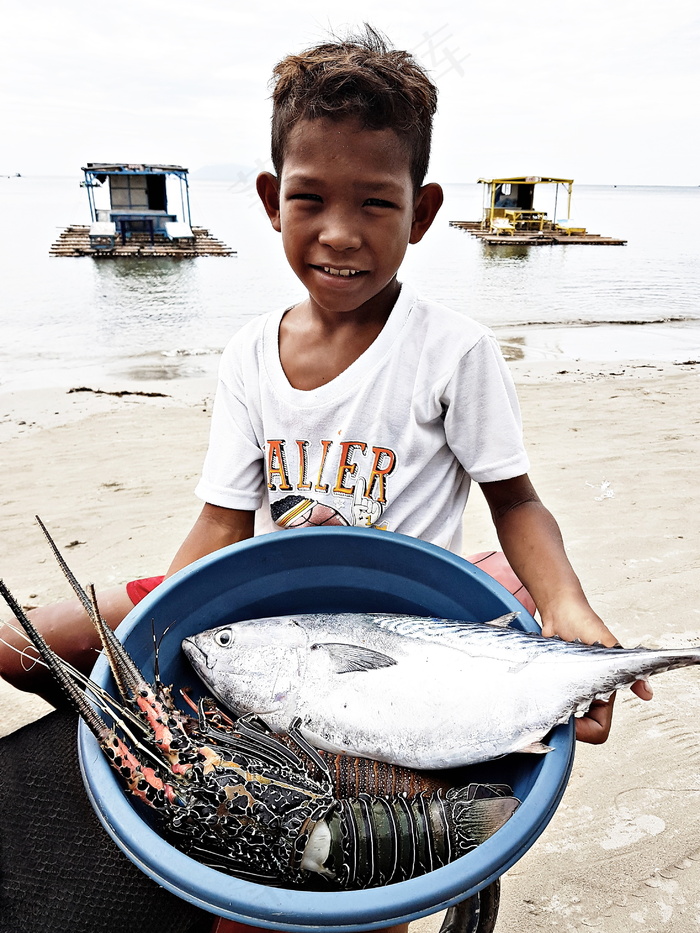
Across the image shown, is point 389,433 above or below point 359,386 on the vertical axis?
below

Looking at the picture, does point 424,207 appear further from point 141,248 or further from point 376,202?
point 141,248

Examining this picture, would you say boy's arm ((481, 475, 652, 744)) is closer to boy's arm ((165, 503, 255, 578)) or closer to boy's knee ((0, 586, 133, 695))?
boy's arm ((165, 503, 255, 578))

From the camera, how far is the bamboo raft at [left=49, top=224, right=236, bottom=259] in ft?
90.0

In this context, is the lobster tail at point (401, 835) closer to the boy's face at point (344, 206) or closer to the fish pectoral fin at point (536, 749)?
the fish pectoral fin at point (536, 749)

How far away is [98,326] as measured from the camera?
14.2 meters

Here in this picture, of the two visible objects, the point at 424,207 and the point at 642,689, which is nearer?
the point at 642,689

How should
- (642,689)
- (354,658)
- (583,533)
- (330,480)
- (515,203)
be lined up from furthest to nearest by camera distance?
(515,203)
(583,533)
(330,480)
(354,658)
(642,689)

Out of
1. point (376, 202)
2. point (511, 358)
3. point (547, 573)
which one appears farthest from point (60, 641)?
point (511, 358)

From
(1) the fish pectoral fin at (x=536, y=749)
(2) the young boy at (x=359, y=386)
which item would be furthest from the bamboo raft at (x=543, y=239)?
(1) the fish pectoral fin at (x=536, y=749)

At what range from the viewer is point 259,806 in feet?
3.77

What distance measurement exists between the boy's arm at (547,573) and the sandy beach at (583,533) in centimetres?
94

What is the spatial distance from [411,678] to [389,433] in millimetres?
710

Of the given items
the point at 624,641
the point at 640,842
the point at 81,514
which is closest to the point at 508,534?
the point at 640,842

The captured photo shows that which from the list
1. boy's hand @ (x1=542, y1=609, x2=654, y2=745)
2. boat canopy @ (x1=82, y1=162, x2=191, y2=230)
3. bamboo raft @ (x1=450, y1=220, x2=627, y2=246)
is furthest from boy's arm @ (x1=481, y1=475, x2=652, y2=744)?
bamboo raft @ (x1=450, y1=220, x2=627, y2=246)
